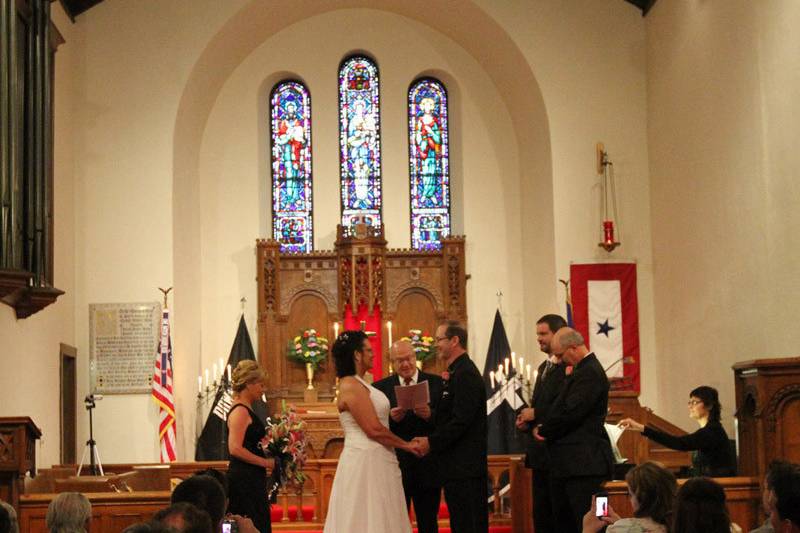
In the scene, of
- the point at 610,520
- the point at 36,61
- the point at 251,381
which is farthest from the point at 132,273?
the point at 610,520

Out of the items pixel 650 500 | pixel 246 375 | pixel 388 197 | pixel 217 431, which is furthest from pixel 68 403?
pixel 650 500

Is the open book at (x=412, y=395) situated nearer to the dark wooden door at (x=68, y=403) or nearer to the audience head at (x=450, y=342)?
the audience head at (x=450, y=342)

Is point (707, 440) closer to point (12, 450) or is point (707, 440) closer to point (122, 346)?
point (12, 450)

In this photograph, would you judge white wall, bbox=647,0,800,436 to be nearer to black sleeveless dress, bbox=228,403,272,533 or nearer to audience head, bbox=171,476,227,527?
black sleeveless dress, bbox=228,403,272,533

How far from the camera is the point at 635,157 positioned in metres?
14.4

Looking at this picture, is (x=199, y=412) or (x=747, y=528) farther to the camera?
(x=199, y=412)

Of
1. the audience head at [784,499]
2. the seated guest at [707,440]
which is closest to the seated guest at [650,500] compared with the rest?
the audience head at [784,499]

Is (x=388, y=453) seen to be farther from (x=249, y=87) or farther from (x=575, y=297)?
(x=249, y=87)

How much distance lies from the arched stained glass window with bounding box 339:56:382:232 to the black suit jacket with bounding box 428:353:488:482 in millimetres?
9037

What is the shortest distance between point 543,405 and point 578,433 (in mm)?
500

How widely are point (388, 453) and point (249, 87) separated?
10.1 m

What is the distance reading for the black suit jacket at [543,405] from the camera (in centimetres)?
766

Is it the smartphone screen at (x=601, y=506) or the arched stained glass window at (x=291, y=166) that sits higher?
the arched stained glass window at (x=291, y=166)

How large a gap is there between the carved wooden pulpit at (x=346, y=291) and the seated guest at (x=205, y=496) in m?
10.6
